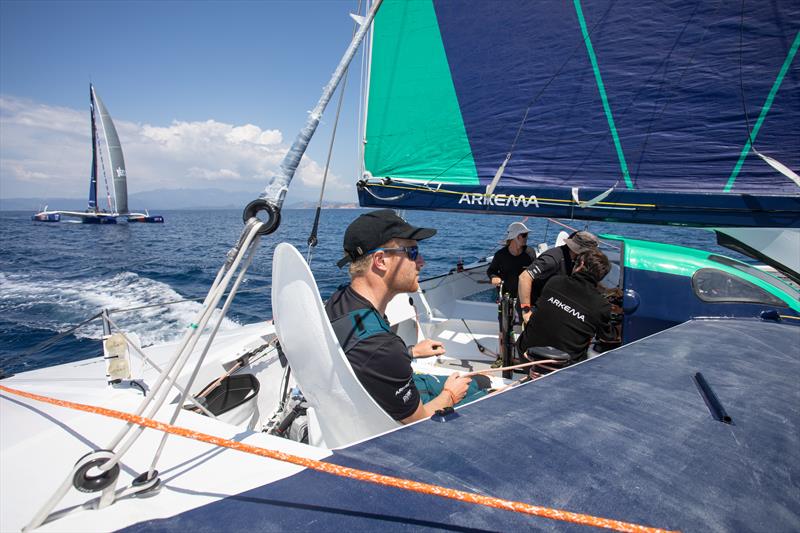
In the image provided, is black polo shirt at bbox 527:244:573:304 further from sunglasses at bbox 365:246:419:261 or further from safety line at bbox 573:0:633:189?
sunglasses at bbox 365:246:419:261

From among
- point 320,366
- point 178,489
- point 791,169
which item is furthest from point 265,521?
point 791,169

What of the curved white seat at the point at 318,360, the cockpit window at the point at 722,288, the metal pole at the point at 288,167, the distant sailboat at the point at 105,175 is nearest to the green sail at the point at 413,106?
the cockpit window at the point at 722,288

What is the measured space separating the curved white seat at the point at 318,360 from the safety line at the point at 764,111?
3936mm

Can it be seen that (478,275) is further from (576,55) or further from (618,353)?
(618,353)

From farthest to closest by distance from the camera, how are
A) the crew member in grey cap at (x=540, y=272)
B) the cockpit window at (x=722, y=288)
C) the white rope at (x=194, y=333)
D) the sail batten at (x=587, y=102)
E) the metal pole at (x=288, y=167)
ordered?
the crew member in grey cap at (x=540, y=272), the sail batten at (x=587, y=102), the cockpit window at (x=722, y=288), the metal pole at (x=288, y=167), the white rope at (x=194, y=333)

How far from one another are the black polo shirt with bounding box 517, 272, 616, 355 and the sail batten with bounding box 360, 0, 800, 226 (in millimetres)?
1313

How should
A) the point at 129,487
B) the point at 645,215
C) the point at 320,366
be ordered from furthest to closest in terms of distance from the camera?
the point at 645,215 → the point at 320,366 → the point at 129,487

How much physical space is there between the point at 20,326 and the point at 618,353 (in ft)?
31.9

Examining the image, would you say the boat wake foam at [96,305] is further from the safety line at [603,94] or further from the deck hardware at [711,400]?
the safety line at [603,94]

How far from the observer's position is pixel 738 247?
312 centimetres

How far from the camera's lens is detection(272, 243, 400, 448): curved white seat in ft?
3.86

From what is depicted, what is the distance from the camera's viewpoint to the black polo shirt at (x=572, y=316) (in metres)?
2.59

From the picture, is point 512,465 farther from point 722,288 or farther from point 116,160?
point 116,160

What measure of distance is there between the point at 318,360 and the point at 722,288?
3200 millimetres
